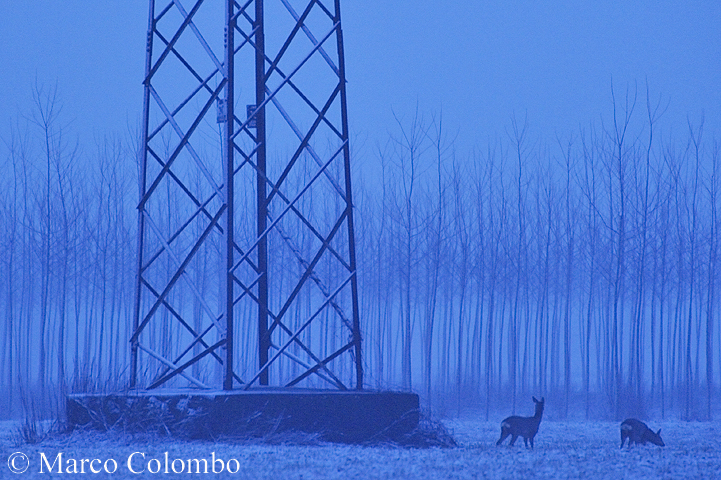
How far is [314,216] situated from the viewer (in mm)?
22016

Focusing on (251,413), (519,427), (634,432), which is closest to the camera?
(251,413)

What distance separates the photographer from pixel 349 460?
22.0ft

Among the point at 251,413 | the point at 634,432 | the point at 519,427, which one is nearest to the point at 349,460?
the point at 251,413

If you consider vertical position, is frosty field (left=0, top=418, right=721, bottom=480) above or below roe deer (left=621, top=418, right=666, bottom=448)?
above

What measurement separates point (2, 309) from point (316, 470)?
1064 inches

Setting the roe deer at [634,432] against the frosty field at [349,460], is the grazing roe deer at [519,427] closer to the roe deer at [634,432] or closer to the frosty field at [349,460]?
the frosty field at [349,460]

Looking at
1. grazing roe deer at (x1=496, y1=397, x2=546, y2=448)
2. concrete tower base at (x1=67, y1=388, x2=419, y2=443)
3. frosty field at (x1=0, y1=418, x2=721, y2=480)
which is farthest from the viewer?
grazing roe deer at (x1=496, y1=397, x2=546, y2=448)

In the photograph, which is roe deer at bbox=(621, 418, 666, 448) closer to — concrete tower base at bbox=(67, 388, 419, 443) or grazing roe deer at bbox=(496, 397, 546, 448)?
grazing roe deer at bbox=(496, 397, 546, 448)

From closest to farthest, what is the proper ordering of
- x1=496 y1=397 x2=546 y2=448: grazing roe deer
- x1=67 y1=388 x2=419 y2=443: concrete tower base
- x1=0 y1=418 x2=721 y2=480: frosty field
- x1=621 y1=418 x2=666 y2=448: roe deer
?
1. x1=0 y1=418 x2=721 y2=480: frosty field
2. x1=67 y1=388 x2=419 y2=443: concrete tower base
3. x1=496 y1=397 x2=546 y2=448: grazing roe deer
4. x1=621 y1=418 x2=666 y2=448: roe deer

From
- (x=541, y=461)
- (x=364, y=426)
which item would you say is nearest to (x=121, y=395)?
(x=364, y=426)

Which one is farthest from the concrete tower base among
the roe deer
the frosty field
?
the roe deer

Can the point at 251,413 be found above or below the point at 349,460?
above

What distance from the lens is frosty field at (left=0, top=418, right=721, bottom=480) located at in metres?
6.14

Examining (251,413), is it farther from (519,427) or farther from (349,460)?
(519,427)
